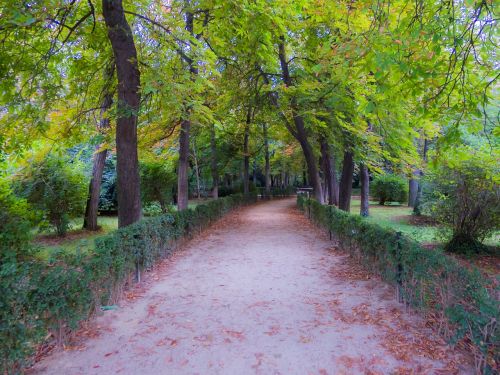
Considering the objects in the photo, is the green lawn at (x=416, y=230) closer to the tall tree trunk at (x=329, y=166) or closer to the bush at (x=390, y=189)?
the tall tree trunk at (x=329, y=166)

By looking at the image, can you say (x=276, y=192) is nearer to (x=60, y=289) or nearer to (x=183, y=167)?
(x=183, y=167)

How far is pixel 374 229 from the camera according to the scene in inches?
252

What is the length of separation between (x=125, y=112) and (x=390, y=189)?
25.0 meters

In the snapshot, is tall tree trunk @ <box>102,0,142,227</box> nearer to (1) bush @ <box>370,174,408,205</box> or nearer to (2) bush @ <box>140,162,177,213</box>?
(2) bush @ <box>140,162,177,213</box>

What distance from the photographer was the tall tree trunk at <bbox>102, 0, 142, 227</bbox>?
682 centimetres

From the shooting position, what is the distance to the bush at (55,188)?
11227 millimetres

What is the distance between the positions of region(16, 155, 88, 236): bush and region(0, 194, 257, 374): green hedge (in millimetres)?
6576

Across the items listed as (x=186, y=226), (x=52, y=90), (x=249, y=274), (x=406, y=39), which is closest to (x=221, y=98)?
(x=186, y=226)

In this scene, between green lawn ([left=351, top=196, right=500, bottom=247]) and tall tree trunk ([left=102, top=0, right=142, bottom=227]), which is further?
green lawn ([left=351, top=196, right=500, bottom=247])

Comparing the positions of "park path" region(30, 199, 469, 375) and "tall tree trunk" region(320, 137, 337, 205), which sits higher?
"tall tree trunk" region(320, 137, 337, 205)

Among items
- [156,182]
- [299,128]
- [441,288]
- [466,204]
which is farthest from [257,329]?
[156,182]

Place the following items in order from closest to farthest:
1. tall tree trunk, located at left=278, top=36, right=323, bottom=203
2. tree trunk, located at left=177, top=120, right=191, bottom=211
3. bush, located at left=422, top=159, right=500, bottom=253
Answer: bush, located at left=422, top=159, right=500, bottom=253
tree trunk, located at left=177, top=120, right=191, bottom=211
tall tree trunk, located at left=278, top=36, right=323, bottom=203

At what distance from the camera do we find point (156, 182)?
16.0 m

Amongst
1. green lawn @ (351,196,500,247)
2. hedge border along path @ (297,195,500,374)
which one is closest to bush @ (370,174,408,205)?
green lawn @ (351,196,500,247)
